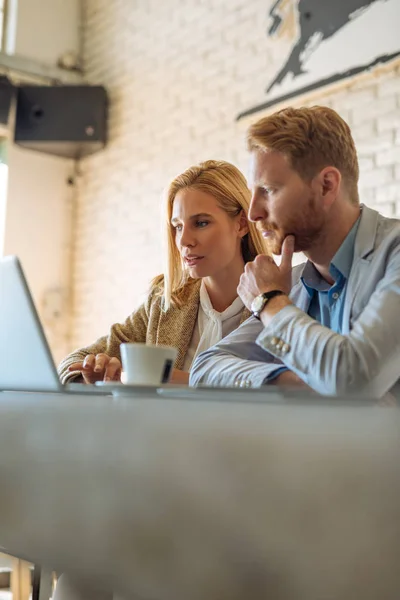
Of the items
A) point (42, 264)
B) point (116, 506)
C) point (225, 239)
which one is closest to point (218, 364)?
point (225, 239)

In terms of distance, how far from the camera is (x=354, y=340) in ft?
3.16

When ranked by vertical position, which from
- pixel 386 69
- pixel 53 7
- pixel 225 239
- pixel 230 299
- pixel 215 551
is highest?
pixel 53 7

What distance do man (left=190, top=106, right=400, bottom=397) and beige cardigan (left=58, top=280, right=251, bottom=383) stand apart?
1.15 ft

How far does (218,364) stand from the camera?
1.18 m

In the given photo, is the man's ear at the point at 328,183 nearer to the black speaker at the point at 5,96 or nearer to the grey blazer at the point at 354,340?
the grey blazer at the point at 354,340

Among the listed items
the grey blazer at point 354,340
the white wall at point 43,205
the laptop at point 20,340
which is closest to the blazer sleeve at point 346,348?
the grey blazer at point 354,340

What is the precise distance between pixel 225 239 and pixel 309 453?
142 cm

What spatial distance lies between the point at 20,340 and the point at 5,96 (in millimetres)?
4575

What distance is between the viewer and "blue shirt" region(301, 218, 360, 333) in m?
1.19

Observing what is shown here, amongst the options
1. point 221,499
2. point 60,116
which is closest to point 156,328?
point 221,499

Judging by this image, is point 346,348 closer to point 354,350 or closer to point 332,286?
point 354,350

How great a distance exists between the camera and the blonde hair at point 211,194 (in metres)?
1.73

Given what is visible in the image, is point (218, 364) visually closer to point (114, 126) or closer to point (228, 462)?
point (228, 462)

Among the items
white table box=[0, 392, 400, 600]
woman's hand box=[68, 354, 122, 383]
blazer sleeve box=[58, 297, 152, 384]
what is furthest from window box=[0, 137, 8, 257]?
white table box=[0, 392, 400, 600]
